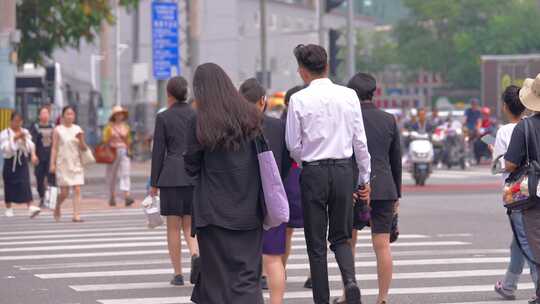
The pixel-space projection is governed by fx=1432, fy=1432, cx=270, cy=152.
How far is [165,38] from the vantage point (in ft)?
107

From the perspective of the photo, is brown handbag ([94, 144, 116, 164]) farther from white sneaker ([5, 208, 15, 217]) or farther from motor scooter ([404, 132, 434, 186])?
motor scooter ([404, 132, 434, 186])

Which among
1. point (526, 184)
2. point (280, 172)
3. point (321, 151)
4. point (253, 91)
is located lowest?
point (526, 184)

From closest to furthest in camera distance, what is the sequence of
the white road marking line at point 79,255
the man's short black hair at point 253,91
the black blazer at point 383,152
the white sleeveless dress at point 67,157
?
the black blazer at point 383,152, the man's short black hair at point 253,91, the white road marking line at point 79,255, the white sleeveless dress at point 67,157

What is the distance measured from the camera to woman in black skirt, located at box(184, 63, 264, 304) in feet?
27.2

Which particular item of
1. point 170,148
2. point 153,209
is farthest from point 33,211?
point 170,148

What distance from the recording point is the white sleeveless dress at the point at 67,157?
20.4 m

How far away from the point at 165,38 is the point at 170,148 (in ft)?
66.0

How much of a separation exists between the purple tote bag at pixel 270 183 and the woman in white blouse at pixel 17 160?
46.2 ft

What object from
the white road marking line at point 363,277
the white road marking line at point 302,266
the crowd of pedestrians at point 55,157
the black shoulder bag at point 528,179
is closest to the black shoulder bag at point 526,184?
the black shoulder bag at point 528,179

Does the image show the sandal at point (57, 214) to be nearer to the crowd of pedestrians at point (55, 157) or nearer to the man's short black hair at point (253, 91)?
the crowd of pedestrians at point (55, 157)

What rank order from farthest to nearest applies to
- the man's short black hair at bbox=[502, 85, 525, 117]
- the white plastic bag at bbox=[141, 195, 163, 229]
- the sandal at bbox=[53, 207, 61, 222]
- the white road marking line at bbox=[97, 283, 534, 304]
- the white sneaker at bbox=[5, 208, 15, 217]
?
1. the white sneaker at bbox=[5, 208, 15, 217]
2. the sandal at bbox=[53, 207, 61, 222]
3. the white plastic bag at bbox=[141, 195, 163, 229]
4. the white road marking line at bbox=[97, 283, 534, 304]
5. the man's short black hair at bbox=[502, 85, 525, 117]

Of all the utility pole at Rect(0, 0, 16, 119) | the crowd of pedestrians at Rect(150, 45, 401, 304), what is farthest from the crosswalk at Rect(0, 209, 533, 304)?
the utility pole at Rect(0, 0, 16, 119)

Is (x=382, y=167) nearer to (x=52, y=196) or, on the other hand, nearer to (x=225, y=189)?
(x=225, y=189)

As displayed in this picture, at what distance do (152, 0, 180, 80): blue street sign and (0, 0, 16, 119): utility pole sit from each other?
3302 millimetres
